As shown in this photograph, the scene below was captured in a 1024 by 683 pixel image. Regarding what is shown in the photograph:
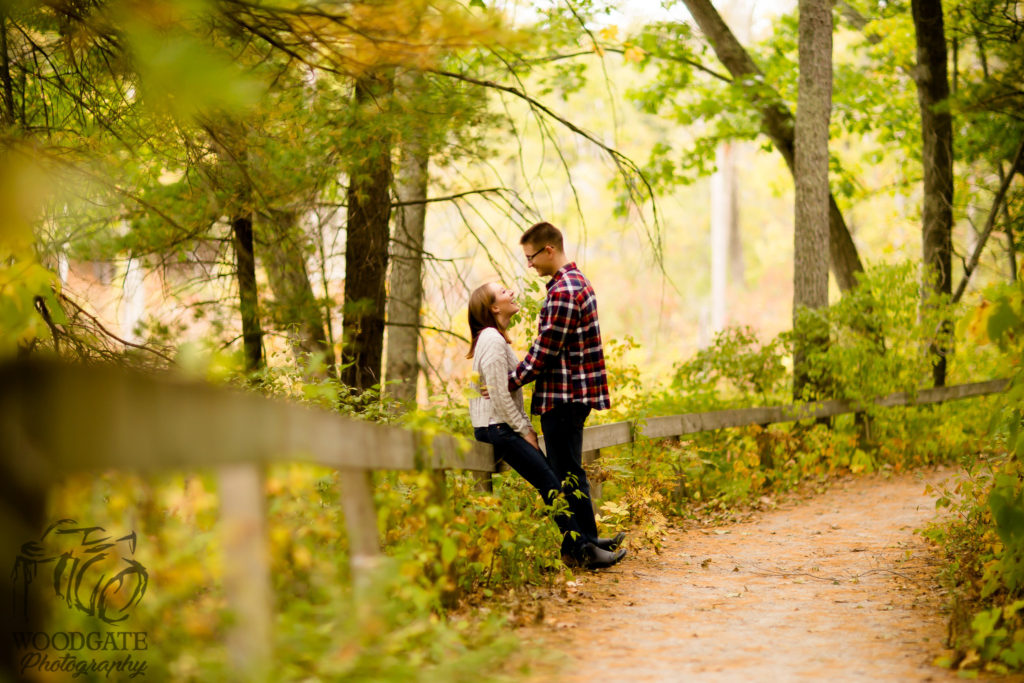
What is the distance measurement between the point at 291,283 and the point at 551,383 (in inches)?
179

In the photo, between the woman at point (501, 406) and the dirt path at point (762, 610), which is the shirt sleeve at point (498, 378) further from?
the dirt path at point (762, 610)

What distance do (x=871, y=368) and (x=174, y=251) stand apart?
780cm

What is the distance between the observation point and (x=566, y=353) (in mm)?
5816

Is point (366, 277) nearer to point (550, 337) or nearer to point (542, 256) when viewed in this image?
point (542, 256)

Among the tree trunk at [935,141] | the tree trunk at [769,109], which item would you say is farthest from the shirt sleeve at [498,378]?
the tree trunk at [935,141]

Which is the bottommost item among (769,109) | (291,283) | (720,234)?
(291,283)

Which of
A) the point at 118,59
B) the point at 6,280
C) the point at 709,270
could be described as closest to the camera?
the point at 6,280

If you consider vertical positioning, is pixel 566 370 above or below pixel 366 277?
below

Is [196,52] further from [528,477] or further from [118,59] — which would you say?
[528,477]


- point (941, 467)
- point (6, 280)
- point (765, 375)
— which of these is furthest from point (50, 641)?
point (941, 467)

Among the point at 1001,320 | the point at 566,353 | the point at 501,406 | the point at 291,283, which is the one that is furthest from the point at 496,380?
the point at 291,283

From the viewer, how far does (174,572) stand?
2752mm

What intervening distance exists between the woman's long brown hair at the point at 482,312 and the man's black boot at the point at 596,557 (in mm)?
1406

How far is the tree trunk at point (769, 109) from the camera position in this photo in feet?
46.2
